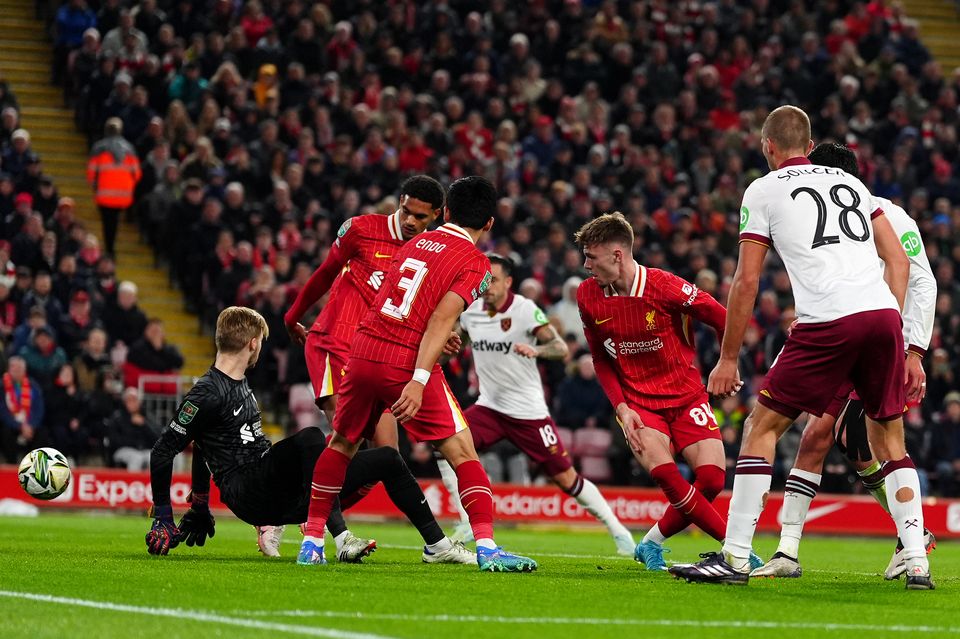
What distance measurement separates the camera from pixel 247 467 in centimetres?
1015

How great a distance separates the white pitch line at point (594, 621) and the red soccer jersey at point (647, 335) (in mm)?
3498

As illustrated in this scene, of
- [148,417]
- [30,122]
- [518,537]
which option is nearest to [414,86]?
[30,122]

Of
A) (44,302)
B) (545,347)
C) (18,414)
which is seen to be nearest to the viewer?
(545,347)

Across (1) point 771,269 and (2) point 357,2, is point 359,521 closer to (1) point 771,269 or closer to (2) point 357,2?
(1) point 771,269

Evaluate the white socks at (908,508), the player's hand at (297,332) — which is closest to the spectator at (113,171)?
the player's hand at (297,332)

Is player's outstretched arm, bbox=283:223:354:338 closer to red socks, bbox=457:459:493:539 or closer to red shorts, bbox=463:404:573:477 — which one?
red socks, bbox=457:459:493:539

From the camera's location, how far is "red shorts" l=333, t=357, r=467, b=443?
9320mm

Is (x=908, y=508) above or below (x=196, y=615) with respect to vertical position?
below

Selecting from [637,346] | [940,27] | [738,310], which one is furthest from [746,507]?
[940,27]

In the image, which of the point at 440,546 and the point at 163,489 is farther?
the point at 440,546

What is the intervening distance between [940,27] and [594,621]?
31.1 m

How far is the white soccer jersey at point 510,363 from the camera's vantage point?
13.9 meters

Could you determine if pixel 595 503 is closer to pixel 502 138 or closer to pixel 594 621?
pixel 594 621

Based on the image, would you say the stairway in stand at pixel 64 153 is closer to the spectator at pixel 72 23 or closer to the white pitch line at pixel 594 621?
the spectator at pixel 72 23
